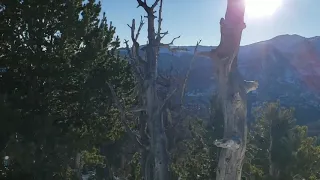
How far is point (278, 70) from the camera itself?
530ft

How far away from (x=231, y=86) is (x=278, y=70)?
162 m

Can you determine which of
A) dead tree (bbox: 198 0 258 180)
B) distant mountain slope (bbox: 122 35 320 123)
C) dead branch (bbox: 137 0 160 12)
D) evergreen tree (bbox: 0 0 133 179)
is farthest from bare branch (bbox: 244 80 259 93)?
distant mountain slope (bbox: 122 35 320 123)

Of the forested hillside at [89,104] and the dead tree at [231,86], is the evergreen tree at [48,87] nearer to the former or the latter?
the forested hillside at [89,104]

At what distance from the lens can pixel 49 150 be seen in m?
13.3

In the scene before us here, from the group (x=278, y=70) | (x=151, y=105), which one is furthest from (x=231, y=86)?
(x=278, y=70)

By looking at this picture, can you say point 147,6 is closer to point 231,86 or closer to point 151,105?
point 151,105

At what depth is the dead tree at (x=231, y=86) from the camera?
6.45 meters

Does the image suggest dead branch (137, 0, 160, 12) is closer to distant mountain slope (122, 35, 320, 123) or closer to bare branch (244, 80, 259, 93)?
bare branch (244, 80, 259, 93)

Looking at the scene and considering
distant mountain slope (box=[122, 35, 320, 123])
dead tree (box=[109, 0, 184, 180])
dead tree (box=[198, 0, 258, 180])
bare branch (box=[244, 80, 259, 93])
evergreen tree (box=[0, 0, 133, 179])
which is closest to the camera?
dead tree (box=[198, 0, 258, 180])

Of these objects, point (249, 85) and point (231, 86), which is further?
point (249, 85)

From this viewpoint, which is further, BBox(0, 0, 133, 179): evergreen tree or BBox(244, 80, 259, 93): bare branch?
BBox(0, 0, 133, 179): evergreen tree

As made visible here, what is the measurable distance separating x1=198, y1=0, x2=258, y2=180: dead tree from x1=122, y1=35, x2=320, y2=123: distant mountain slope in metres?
122

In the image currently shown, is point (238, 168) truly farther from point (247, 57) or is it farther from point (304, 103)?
point (247, 57)

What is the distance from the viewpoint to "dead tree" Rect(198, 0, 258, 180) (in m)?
6.45
